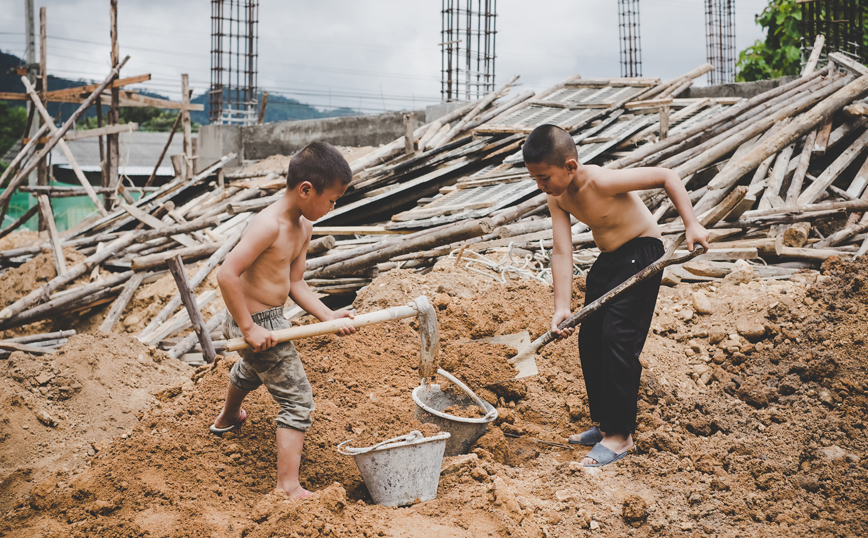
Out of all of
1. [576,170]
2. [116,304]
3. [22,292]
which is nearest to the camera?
[576,170]

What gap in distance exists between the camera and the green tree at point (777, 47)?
44.7 ft

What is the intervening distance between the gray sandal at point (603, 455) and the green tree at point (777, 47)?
41.8ft

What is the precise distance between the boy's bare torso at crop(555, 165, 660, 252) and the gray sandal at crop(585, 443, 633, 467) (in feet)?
3.44

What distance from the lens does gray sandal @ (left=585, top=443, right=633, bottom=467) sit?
346 centimetres

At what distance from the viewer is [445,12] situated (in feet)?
48.5

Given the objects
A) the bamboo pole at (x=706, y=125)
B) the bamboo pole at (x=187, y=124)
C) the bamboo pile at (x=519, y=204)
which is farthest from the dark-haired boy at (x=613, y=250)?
the bamboo pole at (x=187, y=124)

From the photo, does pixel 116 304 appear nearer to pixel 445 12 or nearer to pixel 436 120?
pixel 436 120

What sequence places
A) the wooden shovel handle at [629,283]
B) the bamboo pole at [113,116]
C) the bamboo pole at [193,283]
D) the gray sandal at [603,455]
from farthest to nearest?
1. the bamboo pole at [113,116]
2. the bamboo pole at [193,283]
3. the gray sandal at [603,455]
4. the wooden shovel handle at [629,283]

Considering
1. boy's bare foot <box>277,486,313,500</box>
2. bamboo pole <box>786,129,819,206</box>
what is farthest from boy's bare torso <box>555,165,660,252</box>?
bamboo pole <box>786,129,819,206</box>

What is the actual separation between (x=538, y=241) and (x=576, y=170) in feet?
10.3

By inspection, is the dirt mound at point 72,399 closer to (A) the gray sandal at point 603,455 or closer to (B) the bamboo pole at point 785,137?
(A) the gray sandal at point 603,455

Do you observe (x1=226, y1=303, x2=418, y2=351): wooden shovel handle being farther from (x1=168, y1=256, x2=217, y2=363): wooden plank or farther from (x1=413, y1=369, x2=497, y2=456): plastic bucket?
(x1=168, y1=256, x2=217, y2=363): wooden plank

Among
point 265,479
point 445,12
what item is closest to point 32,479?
point 265,479

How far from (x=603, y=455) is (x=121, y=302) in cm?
553
